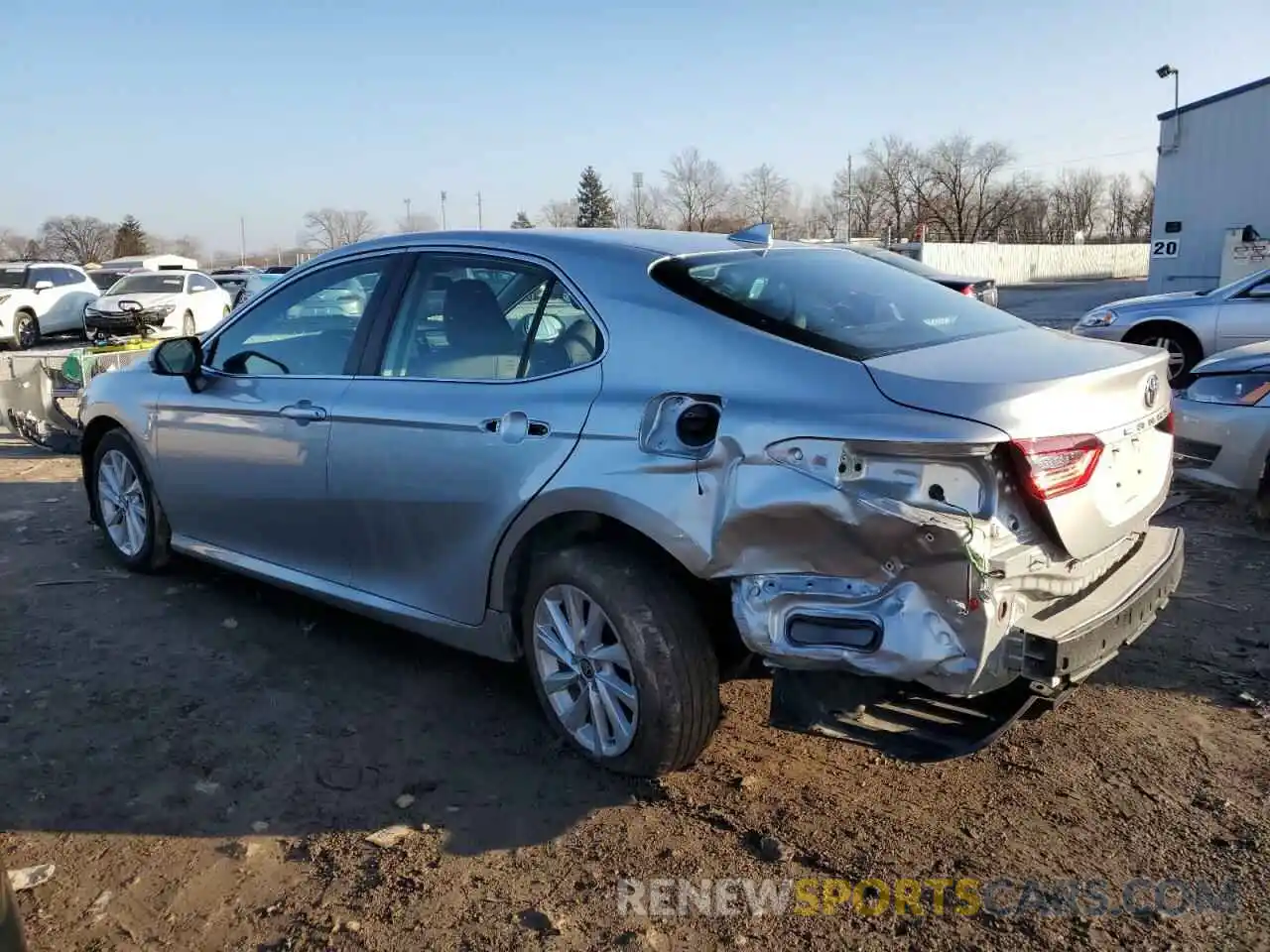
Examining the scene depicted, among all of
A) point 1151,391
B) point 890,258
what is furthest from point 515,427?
point 890,258

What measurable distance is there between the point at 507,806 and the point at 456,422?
120 centimetres

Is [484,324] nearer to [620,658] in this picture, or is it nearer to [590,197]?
[620,658]

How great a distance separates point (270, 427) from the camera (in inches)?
161

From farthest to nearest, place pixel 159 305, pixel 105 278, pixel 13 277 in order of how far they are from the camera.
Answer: pixel 105 278
pixel 13 277
pixel 159 305

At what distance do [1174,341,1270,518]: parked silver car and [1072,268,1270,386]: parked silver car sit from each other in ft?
12.6

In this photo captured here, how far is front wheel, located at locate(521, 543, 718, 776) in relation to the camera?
9.64 feet

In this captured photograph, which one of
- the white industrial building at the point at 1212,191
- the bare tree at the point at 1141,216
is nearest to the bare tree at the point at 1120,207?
the bare tree at the point at 1141,216

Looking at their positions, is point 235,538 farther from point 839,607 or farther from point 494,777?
point 839,607

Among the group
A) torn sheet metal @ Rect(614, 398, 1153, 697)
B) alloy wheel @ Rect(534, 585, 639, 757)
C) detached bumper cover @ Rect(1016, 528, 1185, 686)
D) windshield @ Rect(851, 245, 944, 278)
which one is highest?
windshield @ Rect(851, 245, 944, 278)

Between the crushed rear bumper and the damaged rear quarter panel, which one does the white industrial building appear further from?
the damaged rear quarter panel

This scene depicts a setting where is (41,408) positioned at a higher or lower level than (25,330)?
lower

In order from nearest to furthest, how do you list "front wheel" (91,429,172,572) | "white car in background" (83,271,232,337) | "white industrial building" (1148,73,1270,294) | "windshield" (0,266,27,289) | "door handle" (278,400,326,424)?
"door handle" (278,400,326,424) → "front wheel" (91,429,172,572) → "white car in background" (83,271,232,337) → "windshield" (0,266,27,289) → "white industrial building" (1148,73,1270,294)

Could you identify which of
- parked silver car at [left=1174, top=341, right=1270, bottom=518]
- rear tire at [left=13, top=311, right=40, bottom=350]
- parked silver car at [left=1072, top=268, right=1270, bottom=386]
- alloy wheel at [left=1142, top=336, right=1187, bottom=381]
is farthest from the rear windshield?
rear tire at [left=13, top=311, right=40, bottom=350]

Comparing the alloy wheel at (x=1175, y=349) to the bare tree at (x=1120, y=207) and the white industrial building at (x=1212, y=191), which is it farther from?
the bare tree at (x=1120, y=207)
